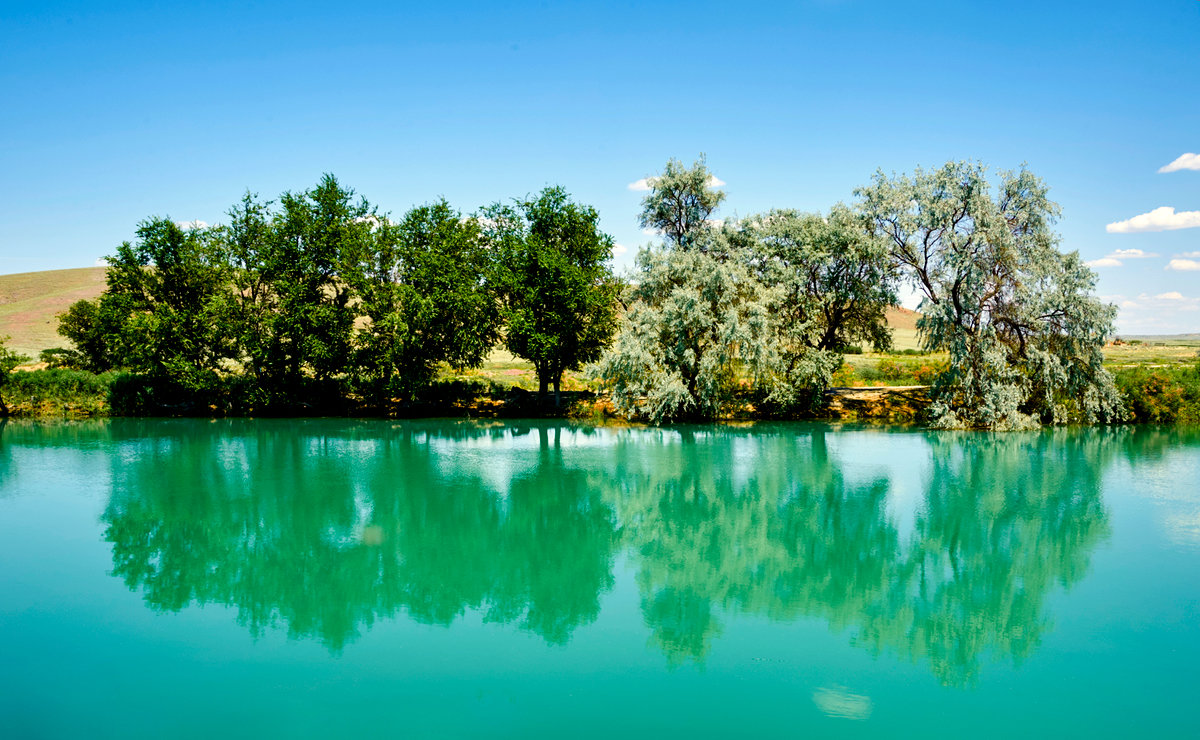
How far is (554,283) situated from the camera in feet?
123

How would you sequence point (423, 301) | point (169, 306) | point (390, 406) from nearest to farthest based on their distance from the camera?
point (423, 301), point (169, 306), point (390, 406)

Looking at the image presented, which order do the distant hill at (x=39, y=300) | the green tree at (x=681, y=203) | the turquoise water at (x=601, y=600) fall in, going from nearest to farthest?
Answer: 1. the turquoise water at (x=601, y=600)
2. the green tree at (x=681, y=203)
3. the distant hill at (x=39, y=300)

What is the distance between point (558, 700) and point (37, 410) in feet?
143

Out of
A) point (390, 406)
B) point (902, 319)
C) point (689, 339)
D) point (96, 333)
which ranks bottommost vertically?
point (390, 406)

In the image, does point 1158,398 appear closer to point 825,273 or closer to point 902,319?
point 825,273

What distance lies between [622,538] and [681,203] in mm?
25058

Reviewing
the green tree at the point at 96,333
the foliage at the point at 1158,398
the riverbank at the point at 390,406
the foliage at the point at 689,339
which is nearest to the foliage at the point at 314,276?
the riverbank at the point at 390,406

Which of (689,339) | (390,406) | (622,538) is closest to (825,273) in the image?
(689,339)

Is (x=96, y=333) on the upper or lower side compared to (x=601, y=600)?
upper

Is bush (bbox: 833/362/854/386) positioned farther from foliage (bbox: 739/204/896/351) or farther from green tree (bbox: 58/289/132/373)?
green tree (bbox: 58/289/132/373)

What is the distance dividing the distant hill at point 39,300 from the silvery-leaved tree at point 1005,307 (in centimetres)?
5837

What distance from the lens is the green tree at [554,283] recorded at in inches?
1462

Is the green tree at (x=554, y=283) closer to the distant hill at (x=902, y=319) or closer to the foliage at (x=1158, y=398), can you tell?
the foliage at (x=1158, y=398)

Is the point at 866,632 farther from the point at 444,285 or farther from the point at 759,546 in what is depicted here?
the point at 444,285
